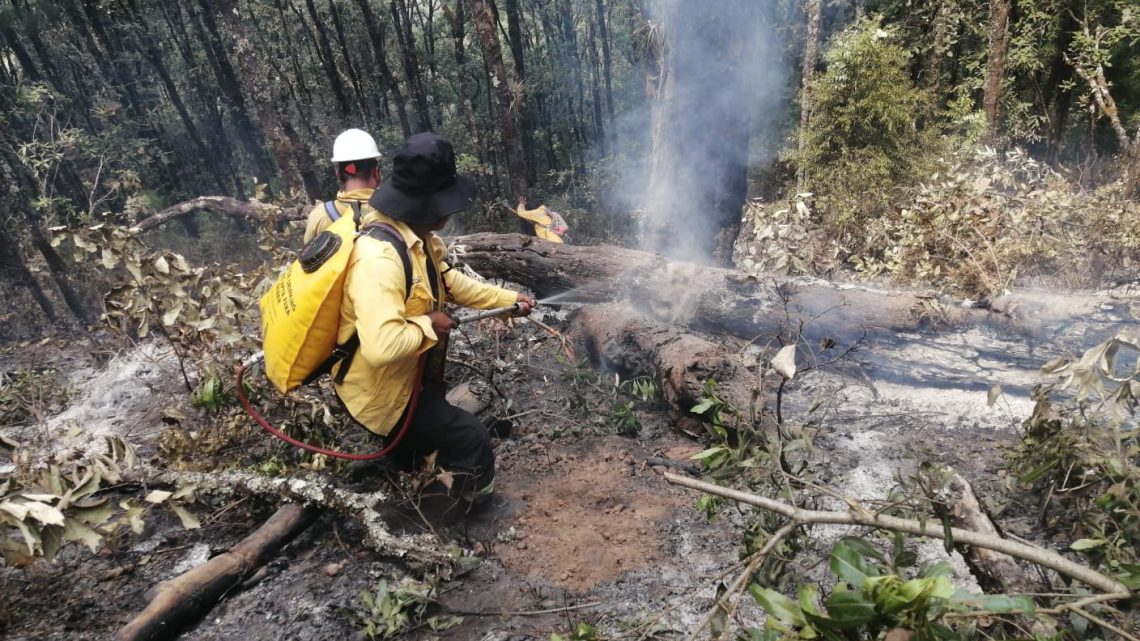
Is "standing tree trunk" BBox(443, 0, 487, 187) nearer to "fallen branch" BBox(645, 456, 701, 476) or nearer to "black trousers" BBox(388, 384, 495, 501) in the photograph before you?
"black trousers" BBox(388, 384, 495, 501)

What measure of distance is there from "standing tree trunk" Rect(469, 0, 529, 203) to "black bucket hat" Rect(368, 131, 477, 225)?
7203 millimetres

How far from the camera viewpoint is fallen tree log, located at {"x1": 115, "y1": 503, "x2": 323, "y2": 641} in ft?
7.23

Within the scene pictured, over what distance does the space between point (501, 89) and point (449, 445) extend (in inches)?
320

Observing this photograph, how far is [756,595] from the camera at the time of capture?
117cm

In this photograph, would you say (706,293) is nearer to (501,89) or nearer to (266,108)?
(501,89)

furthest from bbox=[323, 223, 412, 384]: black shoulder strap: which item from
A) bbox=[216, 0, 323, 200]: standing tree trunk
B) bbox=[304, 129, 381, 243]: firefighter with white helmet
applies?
bbox=[216, 0, 323, 200]: standing tree trunk

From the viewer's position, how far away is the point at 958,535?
1.36 metres

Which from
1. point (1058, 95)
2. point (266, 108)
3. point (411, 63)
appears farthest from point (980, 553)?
point (411, 63)

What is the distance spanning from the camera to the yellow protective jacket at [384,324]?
227 centimetres

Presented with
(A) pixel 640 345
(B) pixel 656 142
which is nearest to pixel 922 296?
(A) pixel 640 345

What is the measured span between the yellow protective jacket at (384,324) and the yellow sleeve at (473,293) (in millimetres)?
207

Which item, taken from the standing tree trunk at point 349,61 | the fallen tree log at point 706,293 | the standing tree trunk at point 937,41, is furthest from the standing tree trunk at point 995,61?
the standing tree trunk at point 349,61

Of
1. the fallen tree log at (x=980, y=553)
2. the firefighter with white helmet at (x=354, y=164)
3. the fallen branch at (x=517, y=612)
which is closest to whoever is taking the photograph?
the fallen tree log at (x=980, y=553)

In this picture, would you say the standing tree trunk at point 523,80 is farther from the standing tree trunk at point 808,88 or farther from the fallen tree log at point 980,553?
the fallen tree log at point 980,553
